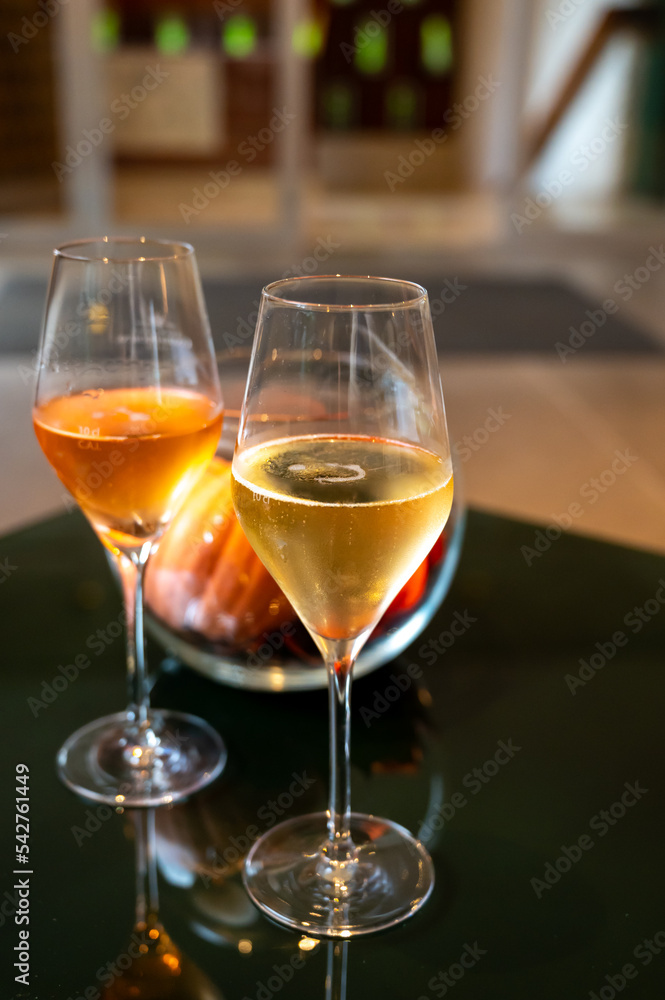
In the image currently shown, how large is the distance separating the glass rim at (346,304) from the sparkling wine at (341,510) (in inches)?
2.7

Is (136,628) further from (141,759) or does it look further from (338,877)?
(338,877)

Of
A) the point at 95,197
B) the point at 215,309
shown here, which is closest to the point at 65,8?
the point at 95,197

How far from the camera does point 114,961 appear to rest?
49 centimetres

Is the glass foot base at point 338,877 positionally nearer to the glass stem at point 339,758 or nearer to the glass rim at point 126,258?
the glass stem at point 339,758

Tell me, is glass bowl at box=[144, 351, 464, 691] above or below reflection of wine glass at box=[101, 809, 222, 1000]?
above

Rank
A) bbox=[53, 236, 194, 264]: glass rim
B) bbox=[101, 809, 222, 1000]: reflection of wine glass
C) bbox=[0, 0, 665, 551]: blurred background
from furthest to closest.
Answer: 1. bbox=[0, 0, 665, 551]: blurred background
2. bbox=[53, 236, 194, 264]: glass rim
3. bbox=[101, 809, 222, 1000]: reflection of wine glass

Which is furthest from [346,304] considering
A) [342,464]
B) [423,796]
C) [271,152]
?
[271,152]

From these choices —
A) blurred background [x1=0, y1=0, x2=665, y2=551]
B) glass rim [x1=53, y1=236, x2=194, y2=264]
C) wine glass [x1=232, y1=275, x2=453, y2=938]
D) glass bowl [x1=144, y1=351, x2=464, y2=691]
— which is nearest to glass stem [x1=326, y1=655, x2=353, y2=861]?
wine glass [x1=232, y1=275, x2=453, y2=938]

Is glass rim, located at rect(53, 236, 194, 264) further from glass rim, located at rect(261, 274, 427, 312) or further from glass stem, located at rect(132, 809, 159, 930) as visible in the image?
glass stem, located at rect(132, 809, 159, 930)

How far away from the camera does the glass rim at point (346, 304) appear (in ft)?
1.62

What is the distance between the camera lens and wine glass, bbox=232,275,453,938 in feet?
1.66

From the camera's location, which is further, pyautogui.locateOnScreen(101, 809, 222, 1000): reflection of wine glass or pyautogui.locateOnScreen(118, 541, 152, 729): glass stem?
pyautogui.locateOnScreen(118, 541, 152, 729): glass stem

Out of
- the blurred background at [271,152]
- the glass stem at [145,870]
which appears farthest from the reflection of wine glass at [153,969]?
the blurred background at [271,152]

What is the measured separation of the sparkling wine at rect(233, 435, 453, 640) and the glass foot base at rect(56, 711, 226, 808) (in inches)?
6.5
